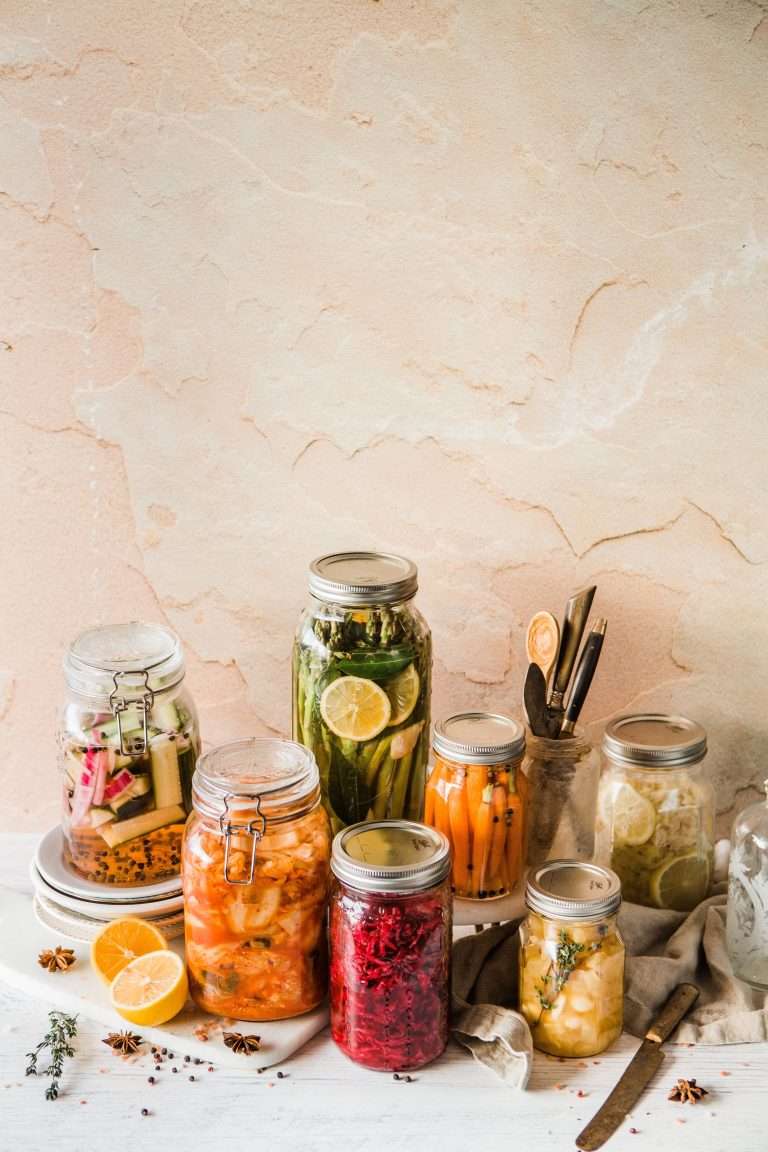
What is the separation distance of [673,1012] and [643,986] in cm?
3

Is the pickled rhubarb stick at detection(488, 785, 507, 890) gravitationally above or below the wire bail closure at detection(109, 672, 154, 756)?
below

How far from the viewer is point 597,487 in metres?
1.27

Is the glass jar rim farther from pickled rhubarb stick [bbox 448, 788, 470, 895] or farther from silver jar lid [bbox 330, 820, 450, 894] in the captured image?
pickled rhubarb stick [bbox 448, 788, 470, 895]

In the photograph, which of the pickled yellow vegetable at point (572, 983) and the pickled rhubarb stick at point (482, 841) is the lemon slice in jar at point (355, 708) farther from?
the pickled yellow vegetable at point (572, 983)

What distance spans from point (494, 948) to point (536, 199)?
709 mm

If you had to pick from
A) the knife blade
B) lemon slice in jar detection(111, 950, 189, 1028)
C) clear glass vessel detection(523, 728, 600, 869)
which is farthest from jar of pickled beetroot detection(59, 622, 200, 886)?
the knife blade

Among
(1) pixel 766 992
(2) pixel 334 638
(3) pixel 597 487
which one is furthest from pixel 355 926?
(3) pixel 597 487

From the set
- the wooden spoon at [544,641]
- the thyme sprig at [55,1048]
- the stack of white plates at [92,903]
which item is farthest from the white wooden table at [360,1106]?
the wooden spoon at [544,641]

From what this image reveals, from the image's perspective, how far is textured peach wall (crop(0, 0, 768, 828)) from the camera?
118cm

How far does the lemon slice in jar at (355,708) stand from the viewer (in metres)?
1.15

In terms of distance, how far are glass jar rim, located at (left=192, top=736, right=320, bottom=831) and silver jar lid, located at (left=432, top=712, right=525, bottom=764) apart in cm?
15

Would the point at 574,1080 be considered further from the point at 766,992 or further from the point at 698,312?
the point at 698,312

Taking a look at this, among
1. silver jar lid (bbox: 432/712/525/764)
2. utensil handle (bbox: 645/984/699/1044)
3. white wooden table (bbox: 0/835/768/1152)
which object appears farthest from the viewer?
silver jar lid (bbox: 432/712/525/764)

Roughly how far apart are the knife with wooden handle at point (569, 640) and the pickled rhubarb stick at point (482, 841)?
0.41ft
